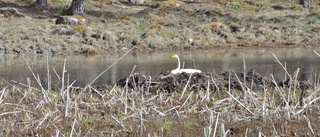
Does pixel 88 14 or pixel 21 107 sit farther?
pixel 88 14

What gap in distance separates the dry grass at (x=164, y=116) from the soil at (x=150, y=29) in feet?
49.2

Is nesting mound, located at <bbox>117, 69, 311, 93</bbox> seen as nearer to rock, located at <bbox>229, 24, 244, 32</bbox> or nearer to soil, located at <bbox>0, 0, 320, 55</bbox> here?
soil, located at <bbox>0, 0, 320, 55</bbox>

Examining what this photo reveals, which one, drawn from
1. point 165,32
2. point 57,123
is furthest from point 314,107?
point 165,32

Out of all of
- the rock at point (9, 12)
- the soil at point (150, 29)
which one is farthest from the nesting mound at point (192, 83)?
the rock at point (9, 12)

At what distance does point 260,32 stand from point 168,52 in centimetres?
479

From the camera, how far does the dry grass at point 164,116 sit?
8.95m

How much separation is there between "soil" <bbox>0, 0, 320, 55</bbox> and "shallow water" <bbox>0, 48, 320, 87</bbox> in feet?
4.18

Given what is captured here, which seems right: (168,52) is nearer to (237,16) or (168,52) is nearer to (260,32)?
(260,32)

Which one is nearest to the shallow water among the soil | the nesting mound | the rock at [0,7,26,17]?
the soil

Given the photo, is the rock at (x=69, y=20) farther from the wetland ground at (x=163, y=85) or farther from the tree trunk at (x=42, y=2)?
the tree trunk at (x=42, y=2)

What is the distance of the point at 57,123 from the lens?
32.6ft

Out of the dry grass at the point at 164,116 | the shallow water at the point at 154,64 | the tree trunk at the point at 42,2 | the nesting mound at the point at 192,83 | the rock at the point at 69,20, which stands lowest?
the shallow water at the point at 154,64

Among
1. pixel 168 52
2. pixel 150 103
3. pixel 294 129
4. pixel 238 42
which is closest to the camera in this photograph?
pixel 294 129

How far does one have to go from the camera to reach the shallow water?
18.8 meters
